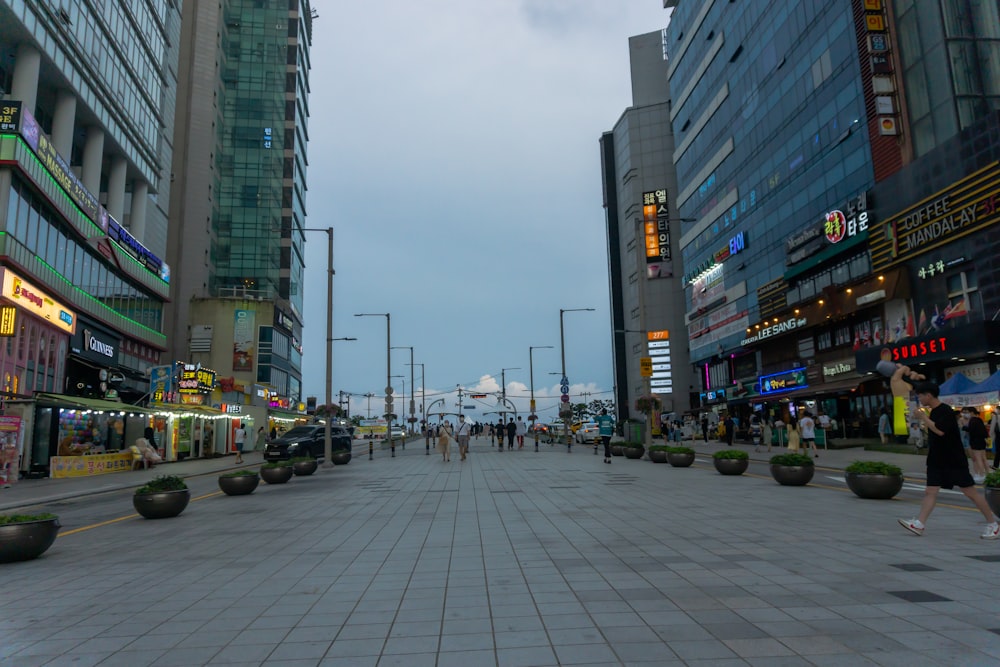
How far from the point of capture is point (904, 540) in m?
8.39

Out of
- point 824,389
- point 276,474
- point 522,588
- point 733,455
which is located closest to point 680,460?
point 733,455

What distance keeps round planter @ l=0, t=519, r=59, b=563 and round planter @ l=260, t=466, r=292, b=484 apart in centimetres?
1106

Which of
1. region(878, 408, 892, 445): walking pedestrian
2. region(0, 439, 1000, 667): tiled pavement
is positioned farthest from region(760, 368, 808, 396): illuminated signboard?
region(0, 439, 1000, 667): tiled pavement

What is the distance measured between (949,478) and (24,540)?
12.0 meters

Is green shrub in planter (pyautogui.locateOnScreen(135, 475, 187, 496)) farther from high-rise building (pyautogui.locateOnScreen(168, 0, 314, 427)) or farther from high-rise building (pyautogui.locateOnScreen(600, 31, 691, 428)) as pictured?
high-rise building (pyautogui.locateOnScreen(600, 31, 691, 428))

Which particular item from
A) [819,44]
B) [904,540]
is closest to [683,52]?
[819,44]

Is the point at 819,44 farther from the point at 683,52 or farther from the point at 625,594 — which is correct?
the point at 625,594

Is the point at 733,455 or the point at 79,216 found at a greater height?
the point at 79,216

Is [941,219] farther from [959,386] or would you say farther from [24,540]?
[24,540]

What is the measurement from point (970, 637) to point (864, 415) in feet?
130

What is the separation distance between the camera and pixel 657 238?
9525cm

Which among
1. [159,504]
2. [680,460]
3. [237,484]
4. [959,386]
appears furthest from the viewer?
[959,386]

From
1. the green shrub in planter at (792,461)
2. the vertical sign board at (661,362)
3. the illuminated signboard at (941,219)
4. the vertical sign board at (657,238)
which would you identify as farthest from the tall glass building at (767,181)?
the green shrub in planter at (792,461)

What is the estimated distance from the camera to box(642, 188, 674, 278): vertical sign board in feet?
308
